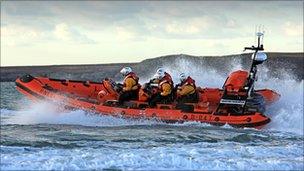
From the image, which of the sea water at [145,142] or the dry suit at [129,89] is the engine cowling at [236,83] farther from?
the dry suit at [129,89]

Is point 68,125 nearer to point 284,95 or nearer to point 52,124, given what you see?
point 52,124

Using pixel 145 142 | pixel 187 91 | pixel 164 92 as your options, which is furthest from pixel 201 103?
pixel 145 142

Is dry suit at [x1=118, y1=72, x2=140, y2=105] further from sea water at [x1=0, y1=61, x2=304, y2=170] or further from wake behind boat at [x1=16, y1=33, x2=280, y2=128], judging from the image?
sea water at [x1=0, y1=61, x2=304, y2=170]

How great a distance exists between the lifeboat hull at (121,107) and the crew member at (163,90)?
184 mm

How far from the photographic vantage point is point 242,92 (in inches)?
600

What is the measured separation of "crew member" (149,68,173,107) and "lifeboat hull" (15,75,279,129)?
0.61 feet

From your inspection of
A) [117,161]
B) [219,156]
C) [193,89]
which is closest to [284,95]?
[193,89]

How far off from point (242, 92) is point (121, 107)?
3.12 meters

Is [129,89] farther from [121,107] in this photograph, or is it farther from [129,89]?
[121,107]

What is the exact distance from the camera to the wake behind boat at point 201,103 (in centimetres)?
1527

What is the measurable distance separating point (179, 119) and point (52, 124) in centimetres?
336

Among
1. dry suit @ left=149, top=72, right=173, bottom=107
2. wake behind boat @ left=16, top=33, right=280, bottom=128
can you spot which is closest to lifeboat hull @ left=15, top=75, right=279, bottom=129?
wake behind boat @ left=16, top=33, right=280, bottom=128

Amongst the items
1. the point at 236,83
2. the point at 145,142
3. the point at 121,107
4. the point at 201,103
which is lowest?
the point at 145,142

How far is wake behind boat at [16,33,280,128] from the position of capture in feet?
50.1
